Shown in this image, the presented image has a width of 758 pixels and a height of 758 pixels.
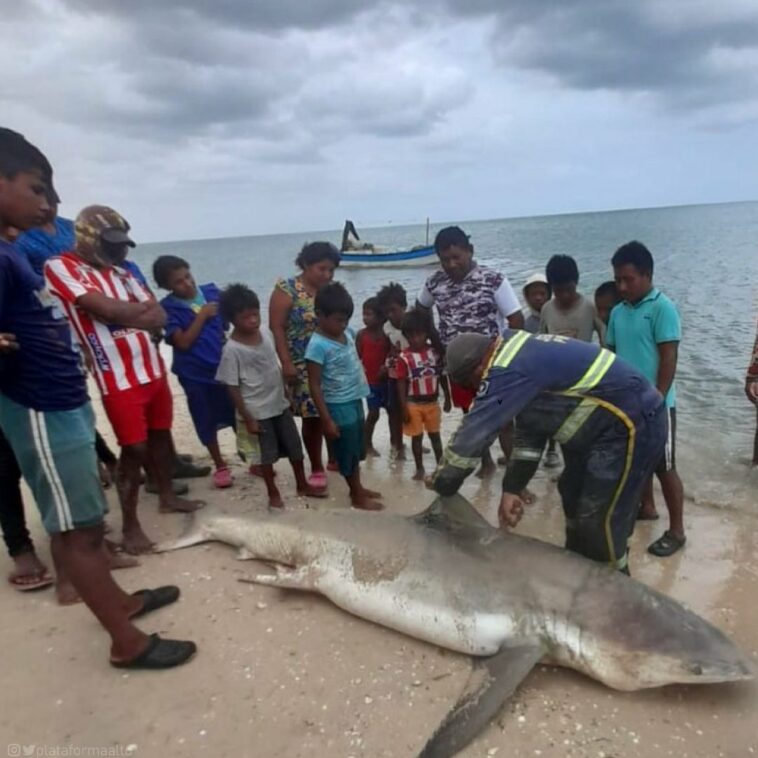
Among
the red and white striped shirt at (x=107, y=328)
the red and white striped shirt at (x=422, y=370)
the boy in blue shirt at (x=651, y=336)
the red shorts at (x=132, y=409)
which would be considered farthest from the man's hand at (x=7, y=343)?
the boy in blue shirt at (x=651, y=336)

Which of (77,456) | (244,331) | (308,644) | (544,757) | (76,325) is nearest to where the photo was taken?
(544,757)

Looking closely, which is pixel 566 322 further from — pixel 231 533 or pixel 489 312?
pixel 231 533

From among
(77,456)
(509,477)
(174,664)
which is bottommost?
(174,664)

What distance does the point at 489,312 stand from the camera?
5363 millimetres

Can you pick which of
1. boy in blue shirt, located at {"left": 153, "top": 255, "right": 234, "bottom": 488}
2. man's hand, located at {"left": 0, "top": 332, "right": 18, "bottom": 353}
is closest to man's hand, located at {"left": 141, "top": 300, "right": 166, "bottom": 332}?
man's hand, located at {"left": 0, "top": 332, "right": 18, "bottom": 353}

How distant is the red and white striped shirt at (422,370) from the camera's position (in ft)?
18.7

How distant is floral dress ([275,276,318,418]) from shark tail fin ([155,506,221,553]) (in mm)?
1165

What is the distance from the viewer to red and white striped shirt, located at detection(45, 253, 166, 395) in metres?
3.80

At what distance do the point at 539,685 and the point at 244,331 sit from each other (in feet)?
11.2

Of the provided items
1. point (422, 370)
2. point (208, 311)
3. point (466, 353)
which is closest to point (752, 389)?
point (422, 370)

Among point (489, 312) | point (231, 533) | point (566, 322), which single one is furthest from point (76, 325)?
point (566, 322)

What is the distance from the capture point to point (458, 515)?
3.70 meters

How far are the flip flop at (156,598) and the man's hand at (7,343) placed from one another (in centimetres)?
173

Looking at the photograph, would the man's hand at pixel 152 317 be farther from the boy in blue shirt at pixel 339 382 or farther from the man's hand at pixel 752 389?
the man's hand at pixel 752 389
